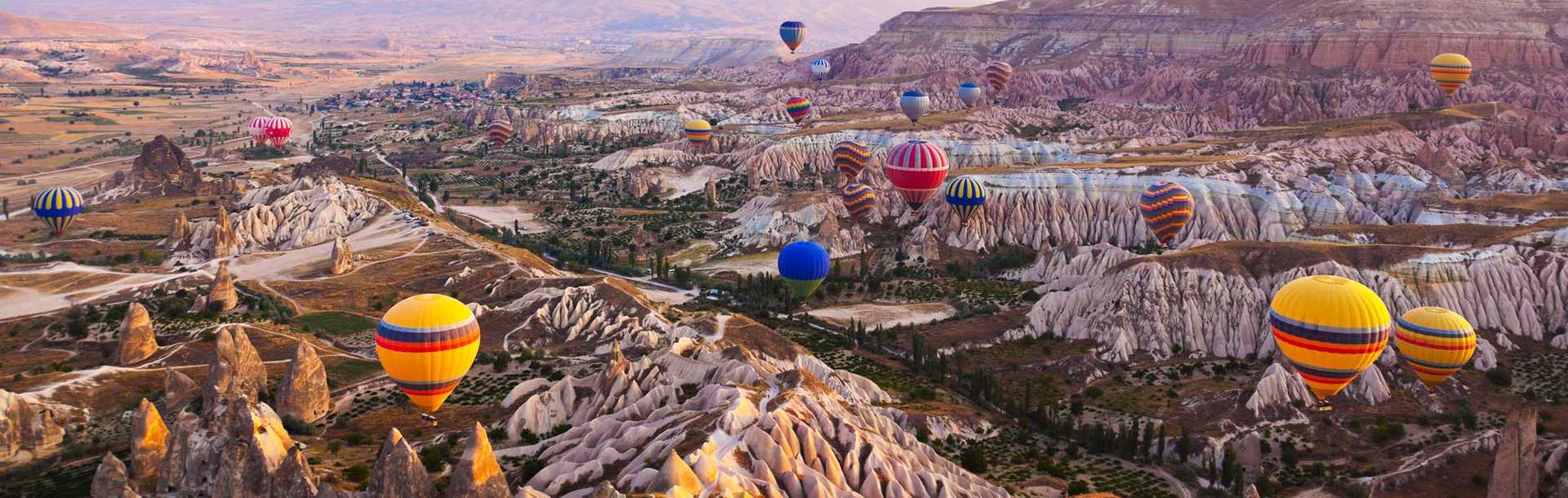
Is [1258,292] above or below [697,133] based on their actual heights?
above

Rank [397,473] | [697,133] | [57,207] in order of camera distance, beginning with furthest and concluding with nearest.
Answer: [697,133], [57,207], [397,473]

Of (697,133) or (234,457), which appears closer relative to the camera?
(234,457)

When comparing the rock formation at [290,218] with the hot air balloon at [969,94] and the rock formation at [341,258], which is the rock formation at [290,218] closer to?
the rock formation at [341,258]

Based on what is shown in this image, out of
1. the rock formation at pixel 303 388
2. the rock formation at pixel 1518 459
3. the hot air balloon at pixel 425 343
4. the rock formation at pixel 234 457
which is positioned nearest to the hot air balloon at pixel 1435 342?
the rock formation at pixel 1518 459

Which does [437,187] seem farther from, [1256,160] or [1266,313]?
[1266,313]

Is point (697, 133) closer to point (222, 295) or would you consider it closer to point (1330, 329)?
point (222, 295)

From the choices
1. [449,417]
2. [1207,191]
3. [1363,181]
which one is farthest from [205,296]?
[1363,181]

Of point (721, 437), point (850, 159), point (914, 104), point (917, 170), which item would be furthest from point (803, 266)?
point (914, 104)

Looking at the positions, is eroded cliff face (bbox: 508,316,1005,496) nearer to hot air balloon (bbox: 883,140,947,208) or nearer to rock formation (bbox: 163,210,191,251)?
hot air balloon (bbox: 883,140,947,208)
